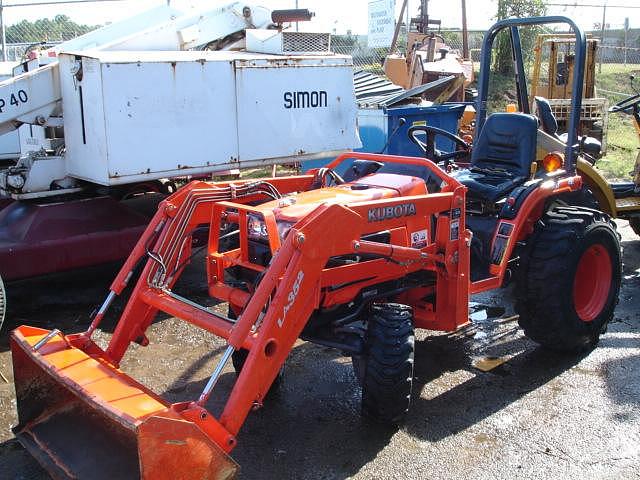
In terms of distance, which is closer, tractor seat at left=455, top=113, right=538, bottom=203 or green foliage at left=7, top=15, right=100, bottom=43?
tractor seat at left=455, top=113, right=538, bottom=203

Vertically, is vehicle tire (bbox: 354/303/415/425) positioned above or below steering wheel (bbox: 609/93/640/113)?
below

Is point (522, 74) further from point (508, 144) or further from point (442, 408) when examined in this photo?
point (442, 408)

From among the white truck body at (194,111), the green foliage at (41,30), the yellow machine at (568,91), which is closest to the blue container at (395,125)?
the yellow machine at (568,91)

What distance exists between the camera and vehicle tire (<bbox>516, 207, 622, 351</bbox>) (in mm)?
4547

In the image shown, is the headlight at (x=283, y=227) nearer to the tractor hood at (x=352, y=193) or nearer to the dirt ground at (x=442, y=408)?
the tractor hood at (x=352, y=193)

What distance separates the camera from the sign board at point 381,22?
16031 millimetres

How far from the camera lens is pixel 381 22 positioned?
16.3 metres

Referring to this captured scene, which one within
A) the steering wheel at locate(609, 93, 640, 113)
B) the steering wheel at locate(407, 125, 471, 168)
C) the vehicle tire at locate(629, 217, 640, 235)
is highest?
the steering wheel at locate(609, 93, 640, 113)

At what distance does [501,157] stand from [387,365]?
220 centimetres

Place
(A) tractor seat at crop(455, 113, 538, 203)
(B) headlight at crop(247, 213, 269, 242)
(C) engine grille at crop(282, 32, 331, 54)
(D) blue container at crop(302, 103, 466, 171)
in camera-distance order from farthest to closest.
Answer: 1. (D) blue container at crop(302, 103, 466, 171)
2. (C) engine grille at crop(282, 32, 331, 54)
3. (A) tractor seat at crop(455, 113, 538, 203)
4. (B) headlight at crop(247, 213, 269, 242)

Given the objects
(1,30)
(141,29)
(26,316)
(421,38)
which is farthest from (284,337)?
(421,38)

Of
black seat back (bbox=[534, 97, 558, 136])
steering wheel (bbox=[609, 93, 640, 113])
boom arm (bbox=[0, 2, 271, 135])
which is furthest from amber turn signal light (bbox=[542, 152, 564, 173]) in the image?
boom arm (bbox=[0, 2, 271, 135])

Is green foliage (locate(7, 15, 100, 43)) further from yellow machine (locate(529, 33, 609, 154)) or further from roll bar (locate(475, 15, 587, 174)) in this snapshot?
roll bar (locate(475, 15, 587, 174))

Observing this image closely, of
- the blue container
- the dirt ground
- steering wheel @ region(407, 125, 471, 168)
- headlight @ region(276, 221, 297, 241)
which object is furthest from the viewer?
the blue container
